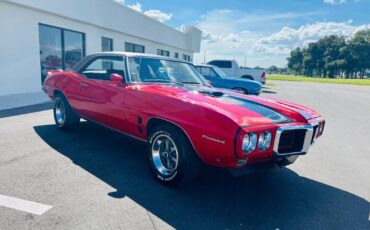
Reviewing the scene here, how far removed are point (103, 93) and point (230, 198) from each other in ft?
8.00

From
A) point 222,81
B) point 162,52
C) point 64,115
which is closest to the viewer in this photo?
point 64,115

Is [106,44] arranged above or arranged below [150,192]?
above

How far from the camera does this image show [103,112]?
4203mm

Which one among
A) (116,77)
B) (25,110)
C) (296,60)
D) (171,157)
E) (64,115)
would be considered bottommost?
(25,110)

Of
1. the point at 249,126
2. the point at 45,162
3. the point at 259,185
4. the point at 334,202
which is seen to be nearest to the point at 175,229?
the point at 249,126

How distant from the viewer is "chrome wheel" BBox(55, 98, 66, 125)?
5.34 m

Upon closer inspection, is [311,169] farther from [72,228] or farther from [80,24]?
[80,24]

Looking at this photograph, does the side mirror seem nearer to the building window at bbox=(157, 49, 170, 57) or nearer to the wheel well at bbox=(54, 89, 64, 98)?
the wheel well at bbox=(54, 89, 64, 98)

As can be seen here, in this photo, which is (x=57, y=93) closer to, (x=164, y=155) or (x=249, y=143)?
(x=164, y=155)

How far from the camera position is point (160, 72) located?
417cm

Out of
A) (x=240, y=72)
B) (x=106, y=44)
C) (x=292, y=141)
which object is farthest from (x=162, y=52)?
(x=292, y=141)

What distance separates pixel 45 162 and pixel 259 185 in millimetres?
2982

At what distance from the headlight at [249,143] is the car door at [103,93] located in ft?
6.22

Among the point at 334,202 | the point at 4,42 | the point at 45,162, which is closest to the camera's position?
the point at 334,202
